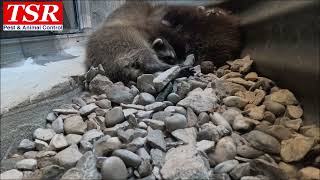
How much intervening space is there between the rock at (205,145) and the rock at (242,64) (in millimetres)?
572

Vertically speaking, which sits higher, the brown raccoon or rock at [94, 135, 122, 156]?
the brown raccoon

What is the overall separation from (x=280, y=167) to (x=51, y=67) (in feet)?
3.60

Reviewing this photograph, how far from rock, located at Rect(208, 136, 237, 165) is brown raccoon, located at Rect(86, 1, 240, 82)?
0.69 m

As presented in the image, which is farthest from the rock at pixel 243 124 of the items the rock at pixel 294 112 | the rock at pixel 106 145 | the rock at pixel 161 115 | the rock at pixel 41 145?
the rock at pixel 41 145

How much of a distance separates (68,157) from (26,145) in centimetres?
19

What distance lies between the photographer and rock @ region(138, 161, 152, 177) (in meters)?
0.84

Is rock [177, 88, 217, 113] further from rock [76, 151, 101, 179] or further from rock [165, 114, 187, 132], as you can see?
rock [76, 151, 101, 179]

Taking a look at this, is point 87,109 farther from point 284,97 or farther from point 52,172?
point 284,97

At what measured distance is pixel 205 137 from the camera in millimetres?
958

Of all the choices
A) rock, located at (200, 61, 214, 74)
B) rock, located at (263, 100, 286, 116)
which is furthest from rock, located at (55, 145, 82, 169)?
rock, located at (200, 61, 214, 74)

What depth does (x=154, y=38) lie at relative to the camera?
1794 millimetres

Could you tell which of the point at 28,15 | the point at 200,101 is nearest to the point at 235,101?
the point at 200,101

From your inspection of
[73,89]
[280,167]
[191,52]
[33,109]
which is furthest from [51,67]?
[280,167]

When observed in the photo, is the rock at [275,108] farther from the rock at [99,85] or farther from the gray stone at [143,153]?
the rock at [99,85]
